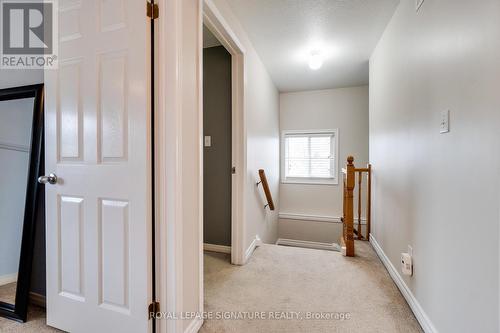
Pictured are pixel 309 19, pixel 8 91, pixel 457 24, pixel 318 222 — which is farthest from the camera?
pixel 318 222

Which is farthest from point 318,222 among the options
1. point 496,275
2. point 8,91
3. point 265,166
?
point 8,91

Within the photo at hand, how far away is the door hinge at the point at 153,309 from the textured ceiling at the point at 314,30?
224cm

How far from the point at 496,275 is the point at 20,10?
307cm

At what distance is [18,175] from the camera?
1.64 meters

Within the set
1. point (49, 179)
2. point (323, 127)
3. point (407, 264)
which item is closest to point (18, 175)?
point (49, 179)

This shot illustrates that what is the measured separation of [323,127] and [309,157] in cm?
61

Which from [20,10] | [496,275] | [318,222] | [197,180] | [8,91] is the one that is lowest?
[318,222]

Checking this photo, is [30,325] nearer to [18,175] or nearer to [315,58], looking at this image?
[18,175]

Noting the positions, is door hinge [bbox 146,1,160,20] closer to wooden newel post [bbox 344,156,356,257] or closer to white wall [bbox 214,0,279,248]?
white wall [bbox 214,0,279,248]

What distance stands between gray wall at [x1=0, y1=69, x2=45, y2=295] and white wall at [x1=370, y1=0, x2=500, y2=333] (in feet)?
7.79

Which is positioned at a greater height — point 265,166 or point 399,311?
point 265,166

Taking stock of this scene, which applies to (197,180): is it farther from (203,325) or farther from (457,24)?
(457,24)

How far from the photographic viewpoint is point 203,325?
1.40 m

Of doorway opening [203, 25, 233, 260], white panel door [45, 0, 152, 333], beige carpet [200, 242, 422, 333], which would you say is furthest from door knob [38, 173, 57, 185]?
doorway opening [203, 25, 233, 260]
